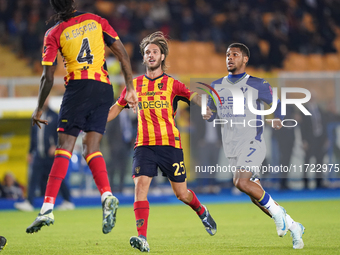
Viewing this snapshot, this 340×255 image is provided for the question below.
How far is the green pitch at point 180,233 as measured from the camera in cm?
542

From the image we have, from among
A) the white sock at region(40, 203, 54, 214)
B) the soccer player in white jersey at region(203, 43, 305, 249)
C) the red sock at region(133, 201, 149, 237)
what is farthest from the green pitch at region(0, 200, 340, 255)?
the white sock at region(40, 203, 54, 214)

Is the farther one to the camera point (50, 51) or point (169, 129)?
point (169, 129)

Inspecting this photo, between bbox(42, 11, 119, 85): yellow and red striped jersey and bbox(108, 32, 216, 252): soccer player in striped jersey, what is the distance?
81cm

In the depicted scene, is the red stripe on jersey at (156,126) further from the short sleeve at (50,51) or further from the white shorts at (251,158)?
the short sleeve at (50,51)

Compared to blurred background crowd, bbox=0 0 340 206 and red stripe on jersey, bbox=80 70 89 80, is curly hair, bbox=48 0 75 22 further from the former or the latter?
blurred background crowd, bbox=0 0 340 206

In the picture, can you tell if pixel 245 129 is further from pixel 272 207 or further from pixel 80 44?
pixel 80 44

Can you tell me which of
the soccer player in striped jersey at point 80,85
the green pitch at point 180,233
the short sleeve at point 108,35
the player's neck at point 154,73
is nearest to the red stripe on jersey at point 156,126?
the player's neck at point 154,73

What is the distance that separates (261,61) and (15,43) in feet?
25.5

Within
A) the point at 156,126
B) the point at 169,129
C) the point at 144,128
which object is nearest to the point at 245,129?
the point at 169,129

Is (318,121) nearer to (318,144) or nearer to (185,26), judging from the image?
(318,144)

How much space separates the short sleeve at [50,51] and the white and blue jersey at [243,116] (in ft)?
6.48

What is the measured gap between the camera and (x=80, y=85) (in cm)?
486

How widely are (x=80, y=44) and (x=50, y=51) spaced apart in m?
0.28

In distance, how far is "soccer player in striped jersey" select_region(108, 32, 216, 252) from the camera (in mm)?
5512
